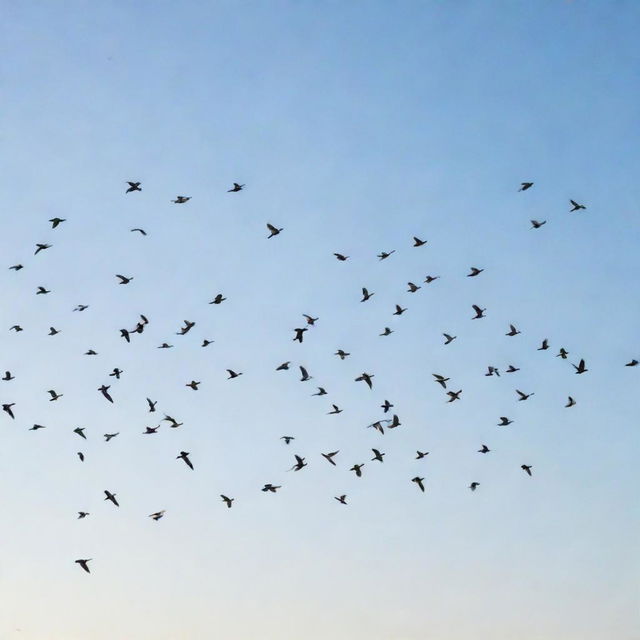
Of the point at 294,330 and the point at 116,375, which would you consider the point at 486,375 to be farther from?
the point at 116,375

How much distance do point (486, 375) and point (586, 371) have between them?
818cm

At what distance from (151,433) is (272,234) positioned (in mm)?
18962

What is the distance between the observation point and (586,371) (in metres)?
96.6

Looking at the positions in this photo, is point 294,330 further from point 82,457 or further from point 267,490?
point 82,457

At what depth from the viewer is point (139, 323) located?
96.8 m

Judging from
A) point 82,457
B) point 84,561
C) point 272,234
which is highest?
point 272,234

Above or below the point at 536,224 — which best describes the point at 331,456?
below

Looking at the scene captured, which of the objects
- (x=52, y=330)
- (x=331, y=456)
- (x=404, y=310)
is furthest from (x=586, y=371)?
(x=52, y=330)

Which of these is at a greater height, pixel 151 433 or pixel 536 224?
pixel 536 224

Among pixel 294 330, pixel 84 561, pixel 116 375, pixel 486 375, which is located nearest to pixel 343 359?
pixel 294 330

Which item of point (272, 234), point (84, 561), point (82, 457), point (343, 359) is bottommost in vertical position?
point (84, 561)

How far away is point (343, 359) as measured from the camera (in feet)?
325

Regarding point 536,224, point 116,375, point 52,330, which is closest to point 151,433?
point 116,375

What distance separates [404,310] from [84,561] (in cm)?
3352
